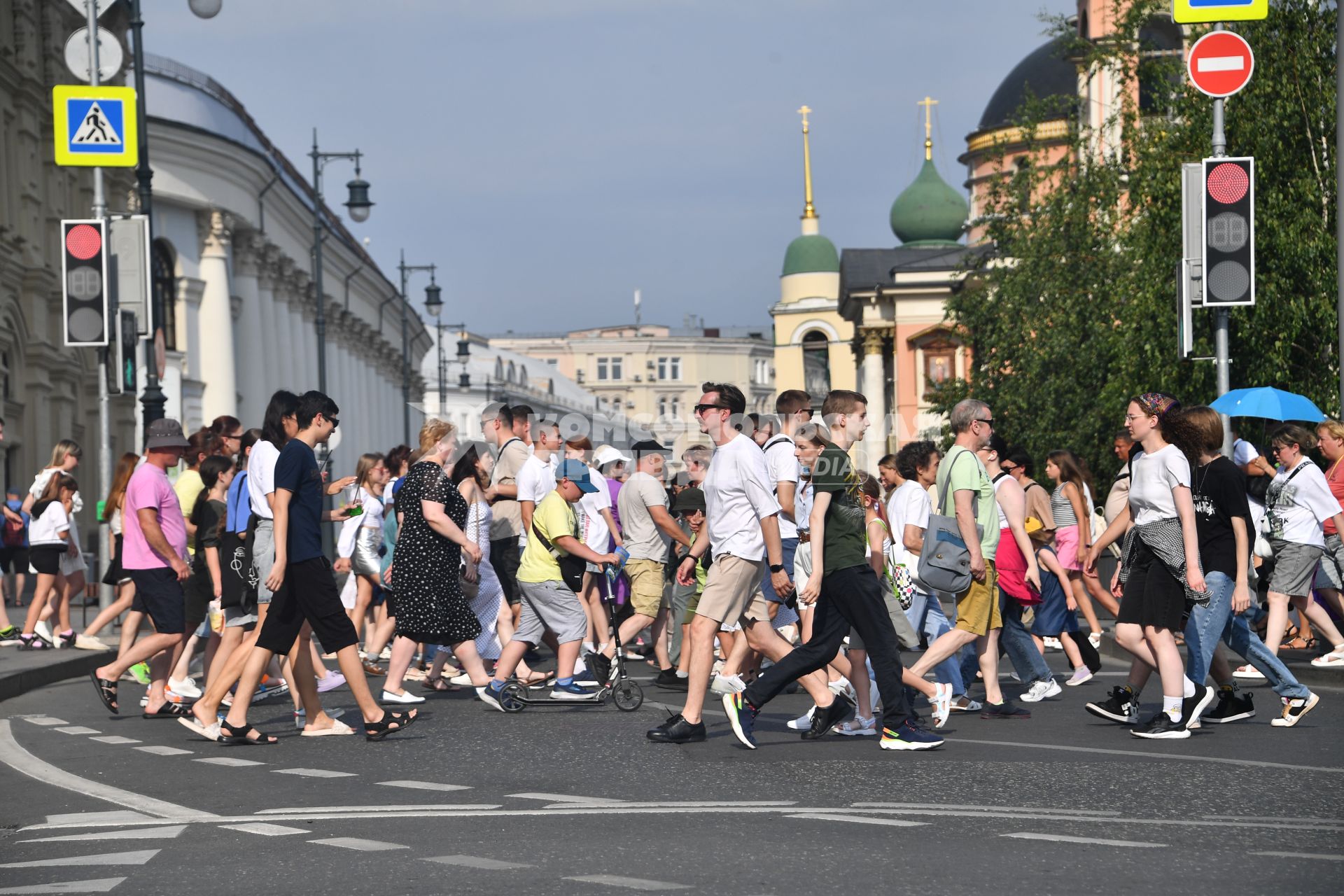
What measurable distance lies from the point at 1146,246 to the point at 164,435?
16476 millimetres

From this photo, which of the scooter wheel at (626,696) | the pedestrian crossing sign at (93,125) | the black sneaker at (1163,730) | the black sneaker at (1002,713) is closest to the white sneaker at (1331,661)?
the black sneaker at (1002,713)

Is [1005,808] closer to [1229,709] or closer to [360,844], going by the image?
[360,844]

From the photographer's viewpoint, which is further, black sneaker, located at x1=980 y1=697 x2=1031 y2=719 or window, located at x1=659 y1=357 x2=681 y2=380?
window, located at x1=659 y1=357 x2=681 y2=380

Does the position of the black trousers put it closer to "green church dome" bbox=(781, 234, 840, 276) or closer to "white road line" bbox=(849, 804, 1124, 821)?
"white road line" bbox=(849, 804, 1124, 821)

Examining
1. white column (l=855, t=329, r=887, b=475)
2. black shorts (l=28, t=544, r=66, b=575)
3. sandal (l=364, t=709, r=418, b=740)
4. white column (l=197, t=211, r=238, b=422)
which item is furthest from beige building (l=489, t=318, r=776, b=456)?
sandal (l=364, t=709, r=418, b=740)

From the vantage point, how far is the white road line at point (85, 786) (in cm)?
870

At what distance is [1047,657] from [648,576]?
4.33m

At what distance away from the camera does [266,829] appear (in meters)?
8.07

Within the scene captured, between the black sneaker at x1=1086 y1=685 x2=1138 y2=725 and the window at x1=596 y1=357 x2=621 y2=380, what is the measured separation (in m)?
182

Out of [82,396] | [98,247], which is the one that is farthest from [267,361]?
[98,247]

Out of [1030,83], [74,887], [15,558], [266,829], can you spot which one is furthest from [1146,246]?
[1030,83]

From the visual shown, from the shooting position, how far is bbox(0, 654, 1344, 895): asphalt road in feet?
22.1

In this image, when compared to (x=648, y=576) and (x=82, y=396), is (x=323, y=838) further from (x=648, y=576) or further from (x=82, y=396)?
(x=82, y=396)

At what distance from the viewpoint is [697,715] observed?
35.7ft
